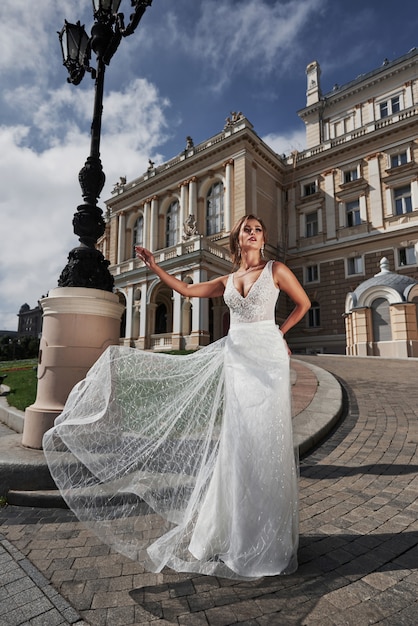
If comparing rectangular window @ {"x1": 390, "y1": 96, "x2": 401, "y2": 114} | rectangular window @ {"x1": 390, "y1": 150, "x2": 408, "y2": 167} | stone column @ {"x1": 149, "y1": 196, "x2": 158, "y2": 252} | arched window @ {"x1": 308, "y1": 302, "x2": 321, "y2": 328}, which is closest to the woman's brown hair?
arched window @ {"x1": 308, "y1": 302, "x2": 321, "y2": 328}

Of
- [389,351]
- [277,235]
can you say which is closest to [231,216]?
[277,235]

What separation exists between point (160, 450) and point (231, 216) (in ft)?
89.2

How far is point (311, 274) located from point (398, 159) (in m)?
10.1

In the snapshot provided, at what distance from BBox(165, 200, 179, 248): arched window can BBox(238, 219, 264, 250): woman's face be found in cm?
3082

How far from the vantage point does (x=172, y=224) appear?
33.4 m

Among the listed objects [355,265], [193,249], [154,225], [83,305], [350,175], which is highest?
[350,175]

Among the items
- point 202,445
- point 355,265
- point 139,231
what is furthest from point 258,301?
point 139,231

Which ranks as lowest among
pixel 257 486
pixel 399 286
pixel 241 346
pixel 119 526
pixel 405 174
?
pixel 119 526

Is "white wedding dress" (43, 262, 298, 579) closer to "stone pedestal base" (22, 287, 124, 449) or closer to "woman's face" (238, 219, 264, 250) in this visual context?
"woman's face" (238, 219, 264, 250)

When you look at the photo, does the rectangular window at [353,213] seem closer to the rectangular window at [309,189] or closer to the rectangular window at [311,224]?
the rectangular window at [311,224]

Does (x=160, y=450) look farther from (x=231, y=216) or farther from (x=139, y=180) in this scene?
(x=139, y=180)

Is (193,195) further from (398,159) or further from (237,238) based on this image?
(237,238)

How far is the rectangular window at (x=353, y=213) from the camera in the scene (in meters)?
27.2

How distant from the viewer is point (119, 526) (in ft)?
7.82
